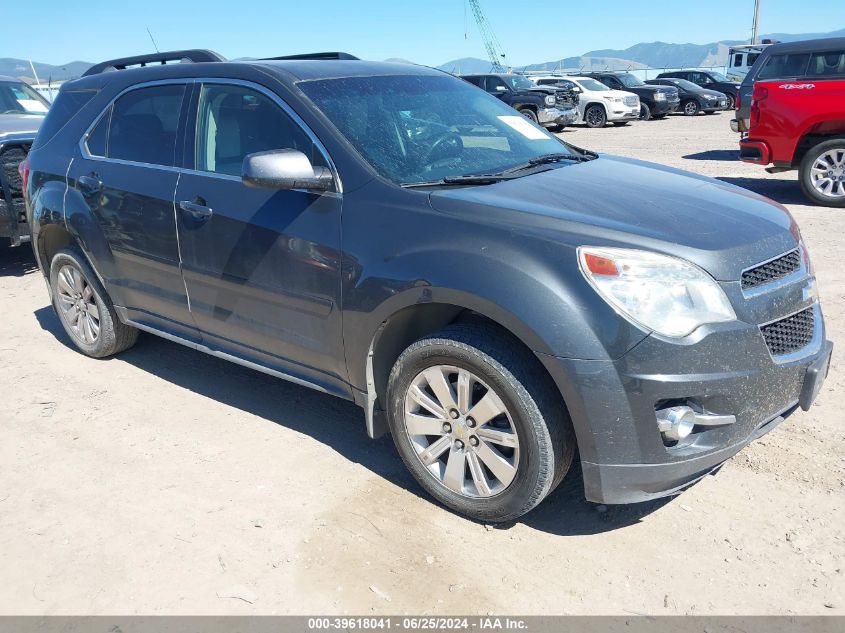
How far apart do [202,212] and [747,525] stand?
295cm

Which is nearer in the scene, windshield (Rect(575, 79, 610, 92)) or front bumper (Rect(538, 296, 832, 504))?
front bumper (Rect(538, 296, 832, 504))

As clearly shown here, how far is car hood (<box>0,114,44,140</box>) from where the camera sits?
7.71 m

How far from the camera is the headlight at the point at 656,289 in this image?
257cm

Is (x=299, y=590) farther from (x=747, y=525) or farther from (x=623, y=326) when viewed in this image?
(x=747, y=525)

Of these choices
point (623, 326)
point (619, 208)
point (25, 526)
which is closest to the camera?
point (623, 326)

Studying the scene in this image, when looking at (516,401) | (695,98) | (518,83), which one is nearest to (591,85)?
(518,83)

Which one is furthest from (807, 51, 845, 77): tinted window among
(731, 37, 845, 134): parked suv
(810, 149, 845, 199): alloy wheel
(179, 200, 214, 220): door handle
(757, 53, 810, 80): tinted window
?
(179, 200, 214, 220): door handle

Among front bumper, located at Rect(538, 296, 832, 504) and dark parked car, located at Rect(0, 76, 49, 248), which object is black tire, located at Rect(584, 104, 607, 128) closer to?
dark parked car, located at Rect(0, 76, 49, 248)

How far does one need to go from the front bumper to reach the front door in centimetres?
117

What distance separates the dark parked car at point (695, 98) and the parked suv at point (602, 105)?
4.53 meters

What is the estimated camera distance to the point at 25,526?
3.24 meters

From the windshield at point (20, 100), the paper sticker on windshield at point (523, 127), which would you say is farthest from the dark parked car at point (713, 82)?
the paper sticker on windshield at point (523, 127)

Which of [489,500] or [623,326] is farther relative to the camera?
[489,500]
